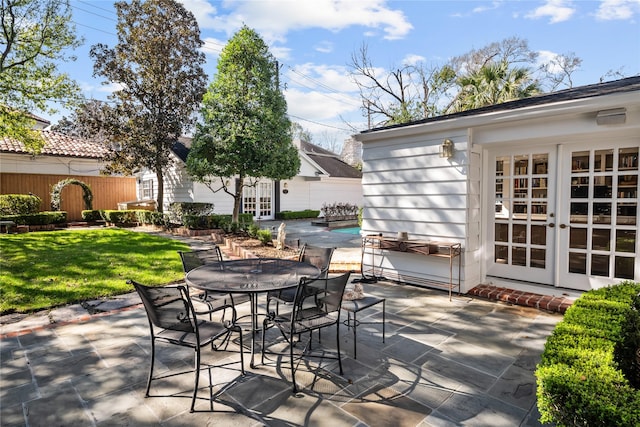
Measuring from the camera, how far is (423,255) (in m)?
5.78

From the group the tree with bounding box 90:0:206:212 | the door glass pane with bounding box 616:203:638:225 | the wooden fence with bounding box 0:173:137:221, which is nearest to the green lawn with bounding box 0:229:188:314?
the tree with bounding box 90:0:206:212

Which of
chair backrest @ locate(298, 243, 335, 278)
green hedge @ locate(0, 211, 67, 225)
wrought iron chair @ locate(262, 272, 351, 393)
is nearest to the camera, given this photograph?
wrought iron chair @ locate(262, 272, 351, 393)

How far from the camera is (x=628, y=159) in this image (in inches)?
174

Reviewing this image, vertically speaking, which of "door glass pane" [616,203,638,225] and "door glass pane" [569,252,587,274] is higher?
"door glass pane" [616,203,638,225]

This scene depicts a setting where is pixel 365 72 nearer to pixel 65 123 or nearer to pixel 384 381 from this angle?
pixel 384 381

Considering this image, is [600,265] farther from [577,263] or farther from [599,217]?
[599,217]

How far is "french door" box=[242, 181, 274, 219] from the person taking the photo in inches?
663

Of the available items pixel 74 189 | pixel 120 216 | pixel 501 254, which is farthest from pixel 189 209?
pixel 501 254

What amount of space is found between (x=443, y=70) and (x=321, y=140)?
2997 centimetres

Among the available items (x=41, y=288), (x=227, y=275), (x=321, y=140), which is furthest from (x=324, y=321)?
(x=321, y=140)

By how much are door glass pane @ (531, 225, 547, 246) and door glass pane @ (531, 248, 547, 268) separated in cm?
12

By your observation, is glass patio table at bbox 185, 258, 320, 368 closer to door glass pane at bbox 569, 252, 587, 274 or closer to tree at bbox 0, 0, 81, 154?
door glass pane at bbox 569, 252, 587, 274

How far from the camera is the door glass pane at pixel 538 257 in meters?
5.09

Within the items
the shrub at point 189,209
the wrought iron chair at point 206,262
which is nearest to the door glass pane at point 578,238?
the wrought iron chair at point 206,262
